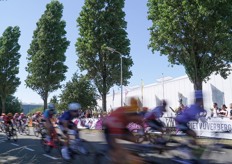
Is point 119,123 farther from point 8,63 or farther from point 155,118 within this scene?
point 8,63

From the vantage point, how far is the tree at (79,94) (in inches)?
1860

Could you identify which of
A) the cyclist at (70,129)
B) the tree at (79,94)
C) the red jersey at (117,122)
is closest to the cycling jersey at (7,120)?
the cyclist at (70,129)

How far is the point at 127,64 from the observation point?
35.7m

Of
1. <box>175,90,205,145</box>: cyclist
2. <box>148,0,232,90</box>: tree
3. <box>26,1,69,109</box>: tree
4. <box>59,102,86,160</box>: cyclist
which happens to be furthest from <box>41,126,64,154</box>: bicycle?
<box>26,1,69,109</box>: tree

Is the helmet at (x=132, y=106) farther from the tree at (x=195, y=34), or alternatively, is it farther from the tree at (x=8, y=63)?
the tree at (x=8, y=63)

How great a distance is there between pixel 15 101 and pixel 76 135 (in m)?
72.5

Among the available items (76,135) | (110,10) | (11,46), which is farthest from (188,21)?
(11,46)

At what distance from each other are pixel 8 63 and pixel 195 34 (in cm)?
3737

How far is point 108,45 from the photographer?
34.2 meters

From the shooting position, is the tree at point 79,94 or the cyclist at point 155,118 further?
the tree at point 79,94

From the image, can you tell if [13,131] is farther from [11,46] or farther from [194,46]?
[11,46]

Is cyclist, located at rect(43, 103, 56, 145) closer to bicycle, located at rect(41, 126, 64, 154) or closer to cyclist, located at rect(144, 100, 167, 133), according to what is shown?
bicycle, located at rect(41, 126, 64, 154)

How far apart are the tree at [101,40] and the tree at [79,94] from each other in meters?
12.5

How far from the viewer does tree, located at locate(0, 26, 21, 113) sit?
5244 cm
